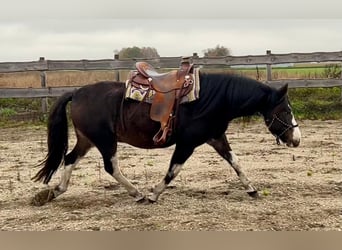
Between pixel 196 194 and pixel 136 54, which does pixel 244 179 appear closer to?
pixel 196 194

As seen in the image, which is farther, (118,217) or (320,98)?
(320,98)

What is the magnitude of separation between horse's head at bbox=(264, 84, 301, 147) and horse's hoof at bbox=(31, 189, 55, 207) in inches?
83.0

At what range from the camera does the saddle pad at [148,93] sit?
13.2 ft

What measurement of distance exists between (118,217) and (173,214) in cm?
45

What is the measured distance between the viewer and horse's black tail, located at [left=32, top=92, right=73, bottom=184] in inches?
172

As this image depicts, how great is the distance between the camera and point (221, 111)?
4125 mm

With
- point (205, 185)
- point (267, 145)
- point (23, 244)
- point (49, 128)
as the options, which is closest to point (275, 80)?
point (267, 145)

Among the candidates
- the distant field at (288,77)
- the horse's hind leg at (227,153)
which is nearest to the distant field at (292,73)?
the distant field at (288,77)

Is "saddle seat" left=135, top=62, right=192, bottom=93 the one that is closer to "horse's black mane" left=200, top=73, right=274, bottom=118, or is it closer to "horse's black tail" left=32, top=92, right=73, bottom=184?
"horse's black mane" left=200, top=73, right=274, bottom=118

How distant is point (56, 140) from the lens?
438 centimetres

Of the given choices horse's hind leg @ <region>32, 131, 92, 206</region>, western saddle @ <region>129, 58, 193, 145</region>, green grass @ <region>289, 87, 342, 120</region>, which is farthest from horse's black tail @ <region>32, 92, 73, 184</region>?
green grass @ <region>289, 87, 342, 120</region>

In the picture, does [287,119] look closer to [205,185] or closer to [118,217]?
[205,185]

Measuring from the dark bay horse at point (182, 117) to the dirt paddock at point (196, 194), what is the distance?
0.87ft

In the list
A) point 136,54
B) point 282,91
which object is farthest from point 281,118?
point 136,54
